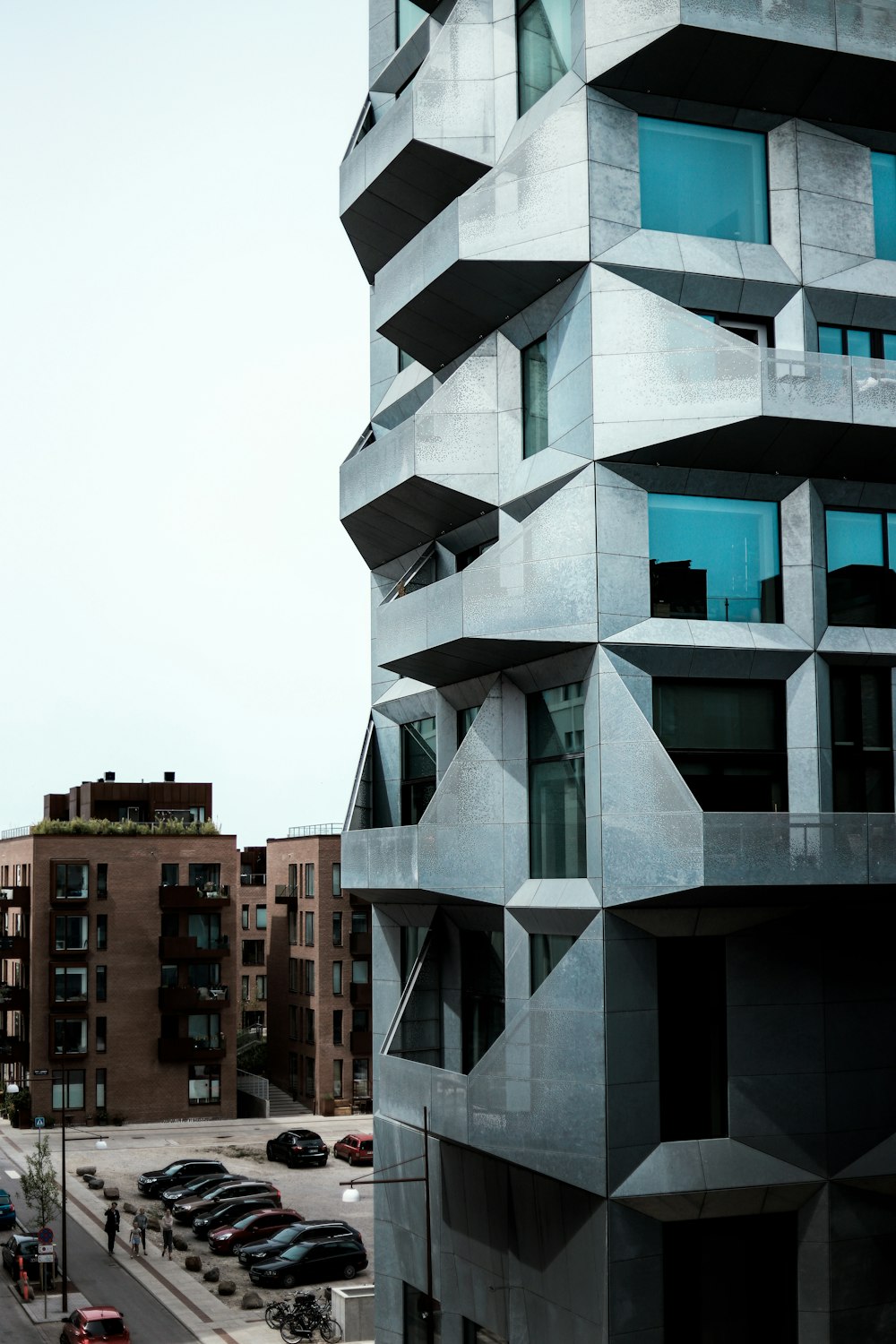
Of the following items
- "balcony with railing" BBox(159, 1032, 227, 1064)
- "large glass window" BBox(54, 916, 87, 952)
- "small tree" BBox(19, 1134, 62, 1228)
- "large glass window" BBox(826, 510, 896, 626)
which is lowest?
"small tree" BBox(19, 1134, 62, 1228)

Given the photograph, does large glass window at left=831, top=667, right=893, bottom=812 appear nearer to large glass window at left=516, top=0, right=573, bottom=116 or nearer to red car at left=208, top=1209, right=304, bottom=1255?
large glass window at left=516, top=0, right=573, bottom=116

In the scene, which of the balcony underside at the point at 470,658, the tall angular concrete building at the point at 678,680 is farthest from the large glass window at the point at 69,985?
the balcony underside at the point at 470,658

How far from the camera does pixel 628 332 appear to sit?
106 feet

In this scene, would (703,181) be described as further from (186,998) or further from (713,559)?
(186,998)

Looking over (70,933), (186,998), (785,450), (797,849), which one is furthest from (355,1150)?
(785,450)

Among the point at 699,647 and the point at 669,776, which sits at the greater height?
the point at 699,647

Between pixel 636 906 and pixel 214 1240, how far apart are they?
137 ft

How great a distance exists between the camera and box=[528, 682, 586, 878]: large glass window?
32.8m

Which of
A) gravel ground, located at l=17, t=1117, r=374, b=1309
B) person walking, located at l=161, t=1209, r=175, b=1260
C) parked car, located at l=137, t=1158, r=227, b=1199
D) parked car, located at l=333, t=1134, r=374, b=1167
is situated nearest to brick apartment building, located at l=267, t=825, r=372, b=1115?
gravel ground, located at l=17, t=1117, r=374, b=1309

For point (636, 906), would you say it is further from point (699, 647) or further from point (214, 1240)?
point (214, 1240)

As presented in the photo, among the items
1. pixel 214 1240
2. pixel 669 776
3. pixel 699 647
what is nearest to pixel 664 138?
pixel 699 647

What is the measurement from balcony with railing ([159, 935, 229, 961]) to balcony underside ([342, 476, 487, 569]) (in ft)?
189

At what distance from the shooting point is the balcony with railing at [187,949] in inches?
3851

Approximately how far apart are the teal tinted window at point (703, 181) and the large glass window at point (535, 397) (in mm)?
3927
